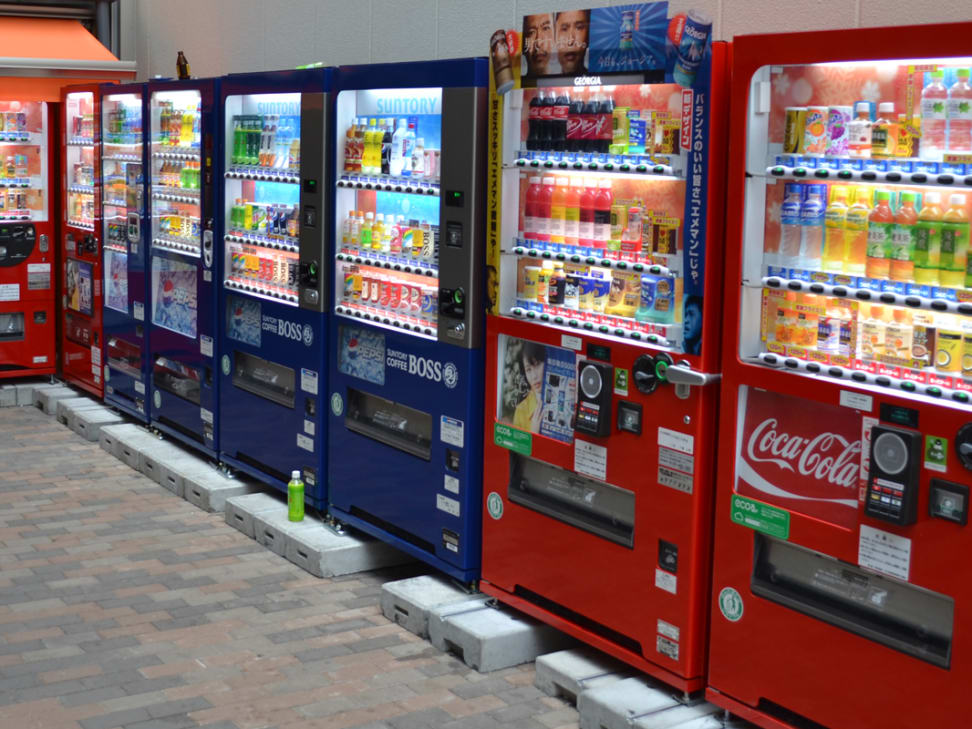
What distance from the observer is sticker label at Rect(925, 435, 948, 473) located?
12.1 feet

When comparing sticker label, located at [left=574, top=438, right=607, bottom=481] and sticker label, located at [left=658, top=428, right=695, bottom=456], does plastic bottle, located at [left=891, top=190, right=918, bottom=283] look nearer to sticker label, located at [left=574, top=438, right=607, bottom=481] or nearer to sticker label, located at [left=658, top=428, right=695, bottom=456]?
sticker label, located at [left=658, top=428, right=695, bottom=456]

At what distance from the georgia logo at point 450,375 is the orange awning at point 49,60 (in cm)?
627

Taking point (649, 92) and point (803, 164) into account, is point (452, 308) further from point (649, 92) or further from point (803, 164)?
point (803, 164)

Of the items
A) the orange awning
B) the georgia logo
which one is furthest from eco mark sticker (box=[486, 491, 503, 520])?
the orange awning

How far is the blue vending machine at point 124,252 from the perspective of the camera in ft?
29.9

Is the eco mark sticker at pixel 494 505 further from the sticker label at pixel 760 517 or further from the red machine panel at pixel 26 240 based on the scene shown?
the red machine panel at pixel 26 240

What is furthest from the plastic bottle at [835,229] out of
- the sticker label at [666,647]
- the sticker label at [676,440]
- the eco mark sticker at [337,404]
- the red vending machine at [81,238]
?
the red vending machine at [81,238]

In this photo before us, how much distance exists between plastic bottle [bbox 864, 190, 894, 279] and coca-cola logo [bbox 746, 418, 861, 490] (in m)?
0.56

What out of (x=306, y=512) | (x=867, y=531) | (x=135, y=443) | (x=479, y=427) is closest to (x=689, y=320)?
(x=867, y=531)

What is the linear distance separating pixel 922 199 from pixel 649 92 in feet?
4.14

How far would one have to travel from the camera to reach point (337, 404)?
6707 mm

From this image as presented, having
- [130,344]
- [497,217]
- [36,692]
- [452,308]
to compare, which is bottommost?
[36,692]

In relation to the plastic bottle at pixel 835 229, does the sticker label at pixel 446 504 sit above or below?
below

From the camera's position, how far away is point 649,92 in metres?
4.77
